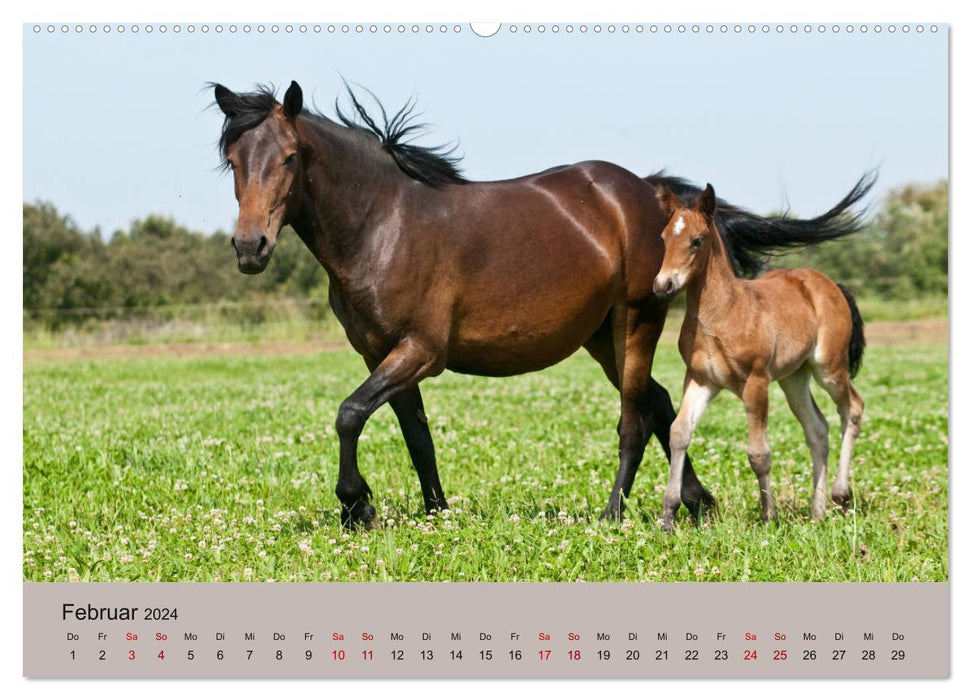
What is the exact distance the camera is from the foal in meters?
6.95

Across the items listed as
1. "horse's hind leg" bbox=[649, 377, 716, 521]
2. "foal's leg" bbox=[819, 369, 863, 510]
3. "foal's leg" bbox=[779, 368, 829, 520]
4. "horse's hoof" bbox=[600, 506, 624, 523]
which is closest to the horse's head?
"horse's hoof" bbox=[600, 506, 624, 523]

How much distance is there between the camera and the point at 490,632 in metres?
5.16

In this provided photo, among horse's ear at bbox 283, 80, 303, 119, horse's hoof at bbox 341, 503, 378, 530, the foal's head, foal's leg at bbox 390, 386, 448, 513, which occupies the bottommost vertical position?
horse's hoof at bbox 341, 503, 378, 530

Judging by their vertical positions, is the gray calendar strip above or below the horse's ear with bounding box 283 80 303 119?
below

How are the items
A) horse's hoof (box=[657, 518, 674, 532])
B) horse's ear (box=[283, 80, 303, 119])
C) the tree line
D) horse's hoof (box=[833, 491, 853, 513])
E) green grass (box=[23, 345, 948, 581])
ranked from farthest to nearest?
1. the tree line
2. horse's hoof (box=[833, 491, 853, 513])
3. horse's hoof (box=[657, 518, 674, 532])
4. horse's ear (box=[283, 80, 303, 119])
5. green grass (box=[23, 345, 948, 581])

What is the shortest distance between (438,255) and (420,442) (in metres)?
1.35

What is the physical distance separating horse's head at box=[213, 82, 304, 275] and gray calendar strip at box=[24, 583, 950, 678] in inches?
75.1

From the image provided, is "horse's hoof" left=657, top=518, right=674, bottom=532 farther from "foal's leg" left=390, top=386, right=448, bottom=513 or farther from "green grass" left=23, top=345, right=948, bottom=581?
"foal's leg" left=390, top=386, right=448, bottom=513

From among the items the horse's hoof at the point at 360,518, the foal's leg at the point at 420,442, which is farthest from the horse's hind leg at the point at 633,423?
the horse's hoof at the point at 360,518

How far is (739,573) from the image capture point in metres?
6.22

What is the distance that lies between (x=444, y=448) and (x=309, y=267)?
1570 centimetres

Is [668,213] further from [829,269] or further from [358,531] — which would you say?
[829,269]

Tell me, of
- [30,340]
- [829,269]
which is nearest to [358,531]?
[30,340]

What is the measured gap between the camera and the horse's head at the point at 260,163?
6.30 metres
